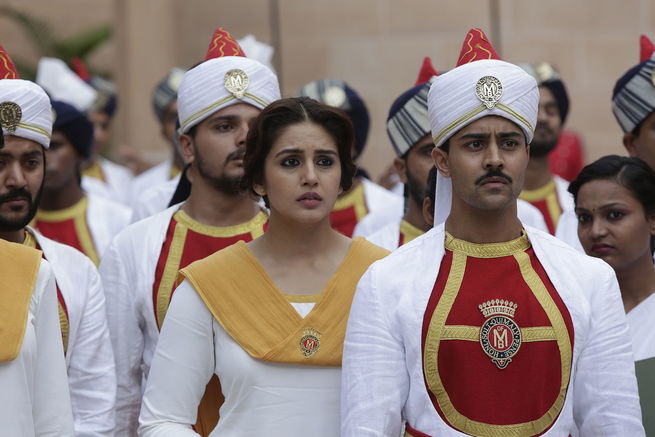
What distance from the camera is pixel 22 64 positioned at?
1920 centimetres

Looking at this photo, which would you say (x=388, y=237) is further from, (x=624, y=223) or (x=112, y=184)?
(x=112, y=184)

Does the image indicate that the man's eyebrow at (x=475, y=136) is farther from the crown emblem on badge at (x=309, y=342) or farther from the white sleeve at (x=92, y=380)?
the white sleeve at (x=92, y=380)

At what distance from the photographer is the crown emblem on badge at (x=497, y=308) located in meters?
4.54

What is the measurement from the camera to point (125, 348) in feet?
19.6

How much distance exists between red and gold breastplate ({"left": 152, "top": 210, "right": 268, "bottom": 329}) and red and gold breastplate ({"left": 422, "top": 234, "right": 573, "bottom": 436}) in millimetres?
1620

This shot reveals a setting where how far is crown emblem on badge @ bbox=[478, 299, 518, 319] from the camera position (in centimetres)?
454

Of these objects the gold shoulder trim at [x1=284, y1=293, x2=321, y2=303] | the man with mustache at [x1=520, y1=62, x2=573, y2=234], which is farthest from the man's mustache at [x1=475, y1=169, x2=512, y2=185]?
the man with mustache at [x1=520, y1=62, x2=573, y2=234]

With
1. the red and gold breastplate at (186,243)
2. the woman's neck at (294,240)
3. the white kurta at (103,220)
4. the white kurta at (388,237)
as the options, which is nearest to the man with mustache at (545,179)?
the white kurta at (388,237)

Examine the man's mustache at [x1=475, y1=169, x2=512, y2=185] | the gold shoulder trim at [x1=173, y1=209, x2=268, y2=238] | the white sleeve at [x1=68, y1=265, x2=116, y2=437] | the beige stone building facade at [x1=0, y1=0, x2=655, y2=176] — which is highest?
the beige stone building facade at [x1=0, y1=0, x2=655, y2=176]

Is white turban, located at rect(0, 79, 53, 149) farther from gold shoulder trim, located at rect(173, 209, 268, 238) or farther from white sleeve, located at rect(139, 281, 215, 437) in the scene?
white sleeve, located at rect(139, 281, 215, 437)

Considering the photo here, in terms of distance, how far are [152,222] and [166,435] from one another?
1.55 m

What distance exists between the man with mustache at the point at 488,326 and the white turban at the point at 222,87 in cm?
164

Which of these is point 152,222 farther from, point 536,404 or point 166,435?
point 536,404

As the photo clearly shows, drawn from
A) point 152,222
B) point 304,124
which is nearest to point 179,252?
point 152,222
